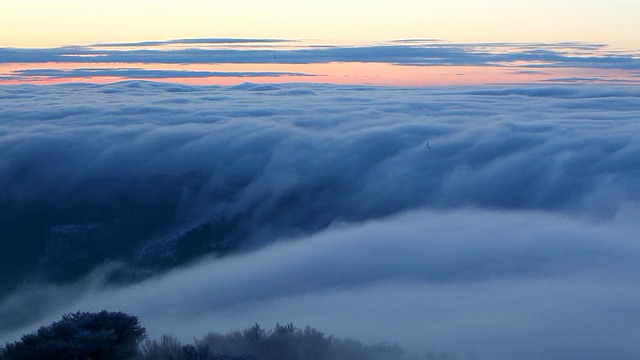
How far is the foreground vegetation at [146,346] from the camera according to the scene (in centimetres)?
1038

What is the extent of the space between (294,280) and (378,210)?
13.9 meters

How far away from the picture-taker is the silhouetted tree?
10391mm

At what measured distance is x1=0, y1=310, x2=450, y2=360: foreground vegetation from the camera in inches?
409

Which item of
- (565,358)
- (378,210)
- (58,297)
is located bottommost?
(58,297)

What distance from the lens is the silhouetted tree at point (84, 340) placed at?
10.4 meters

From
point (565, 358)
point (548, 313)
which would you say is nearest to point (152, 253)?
point (548, 313)

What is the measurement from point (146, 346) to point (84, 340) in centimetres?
207

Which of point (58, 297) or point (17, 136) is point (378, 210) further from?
point (17, 136)

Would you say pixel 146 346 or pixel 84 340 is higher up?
pixel 84 340

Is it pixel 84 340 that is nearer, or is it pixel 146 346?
pixel 84 340

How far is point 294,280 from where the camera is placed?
28.0 m

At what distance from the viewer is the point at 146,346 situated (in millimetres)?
12398

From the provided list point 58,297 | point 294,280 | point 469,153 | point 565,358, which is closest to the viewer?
point 565,358

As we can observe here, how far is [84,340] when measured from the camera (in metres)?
10.4
